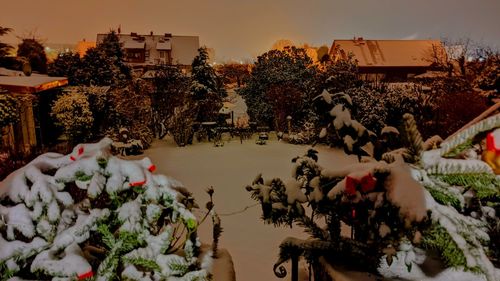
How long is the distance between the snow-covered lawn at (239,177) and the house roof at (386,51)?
1502 cm

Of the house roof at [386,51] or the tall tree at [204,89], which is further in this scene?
the house roof at [386,51]

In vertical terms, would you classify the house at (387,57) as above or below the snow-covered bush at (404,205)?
above

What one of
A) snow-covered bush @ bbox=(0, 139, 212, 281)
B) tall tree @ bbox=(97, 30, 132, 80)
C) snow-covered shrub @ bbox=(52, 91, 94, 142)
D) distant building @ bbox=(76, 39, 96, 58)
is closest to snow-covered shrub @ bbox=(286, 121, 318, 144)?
snow-covered shrub @ bbox=(52, 91, 94, 142)

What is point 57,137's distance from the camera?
14.9 m

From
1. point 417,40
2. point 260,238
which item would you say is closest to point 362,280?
point 260,238

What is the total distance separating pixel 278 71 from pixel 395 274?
49.9ft

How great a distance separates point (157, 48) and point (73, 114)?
27559 millimetres

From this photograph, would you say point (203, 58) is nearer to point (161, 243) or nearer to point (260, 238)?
point (260, 238)

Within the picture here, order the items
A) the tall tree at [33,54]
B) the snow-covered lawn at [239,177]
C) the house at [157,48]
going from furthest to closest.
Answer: the house at [157,48]
the tall tree at [33,54]
the snow-covered lawn at [239,177]

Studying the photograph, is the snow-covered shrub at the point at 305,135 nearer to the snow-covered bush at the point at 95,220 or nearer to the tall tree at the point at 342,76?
the tall tree at the point at 342,76

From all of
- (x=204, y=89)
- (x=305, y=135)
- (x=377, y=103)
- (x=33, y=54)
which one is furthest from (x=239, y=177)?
(x=33, y=54)

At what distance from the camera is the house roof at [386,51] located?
2739 cm

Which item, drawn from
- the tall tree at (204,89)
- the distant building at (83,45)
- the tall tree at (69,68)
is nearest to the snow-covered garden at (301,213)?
the tall tree at (204,89)

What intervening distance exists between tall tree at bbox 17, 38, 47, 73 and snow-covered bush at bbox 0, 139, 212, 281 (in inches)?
714
